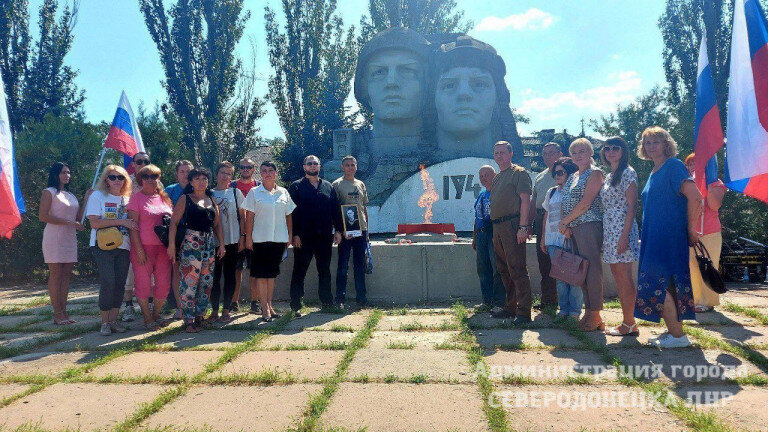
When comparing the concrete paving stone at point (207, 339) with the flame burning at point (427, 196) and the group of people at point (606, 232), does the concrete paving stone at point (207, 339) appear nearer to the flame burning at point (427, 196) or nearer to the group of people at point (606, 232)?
the group of people at point (606, 232)

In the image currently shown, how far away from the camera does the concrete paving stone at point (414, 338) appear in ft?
11.2

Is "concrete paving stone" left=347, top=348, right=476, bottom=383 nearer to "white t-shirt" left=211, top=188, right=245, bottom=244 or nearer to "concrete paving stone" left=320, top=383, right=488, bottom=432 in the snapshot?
"concrete paving stone" left=320, top=383, right=488, bottom=432

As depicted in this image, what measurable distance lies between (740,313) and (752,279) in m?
3.36

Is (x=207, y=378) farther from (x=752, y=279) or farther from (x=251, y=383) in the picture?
(x=752, y=279)

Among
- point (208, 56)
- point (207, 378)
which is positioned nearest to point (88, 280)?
point (207, 378)

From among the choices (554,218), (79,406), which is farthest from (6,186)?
(554,218)

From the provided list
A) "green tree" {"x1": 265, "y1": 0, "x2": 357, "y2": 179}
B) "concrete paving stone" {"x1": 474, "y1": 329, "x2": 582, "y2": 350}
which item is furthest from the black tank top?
"green tree" {"x1": 265, "y1": 0, "x2": 357, "y2": 179}

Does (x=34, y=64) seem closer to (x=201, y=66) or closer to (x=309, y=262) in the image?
(x=201, y=66)

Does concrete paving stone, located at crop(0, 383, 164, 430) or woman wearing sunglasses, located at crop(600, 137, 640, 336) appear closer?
concrete paving stone, located at crop(0, 383, 164, 430)

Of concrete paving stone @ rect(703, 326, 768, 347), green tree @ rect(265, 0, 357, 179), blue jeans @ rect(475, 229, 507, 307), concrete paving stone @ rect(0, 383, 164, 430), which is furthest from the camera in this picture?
green tree @ rect(265, 0, 357, 179)

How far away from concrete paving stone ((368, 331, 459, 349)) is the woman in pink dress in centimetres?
319

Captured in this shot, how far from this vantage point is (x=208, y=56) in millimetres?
15586

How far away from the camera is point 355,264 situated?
5.33m

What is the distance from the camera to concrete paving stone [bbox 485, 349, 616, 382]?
2650mm
